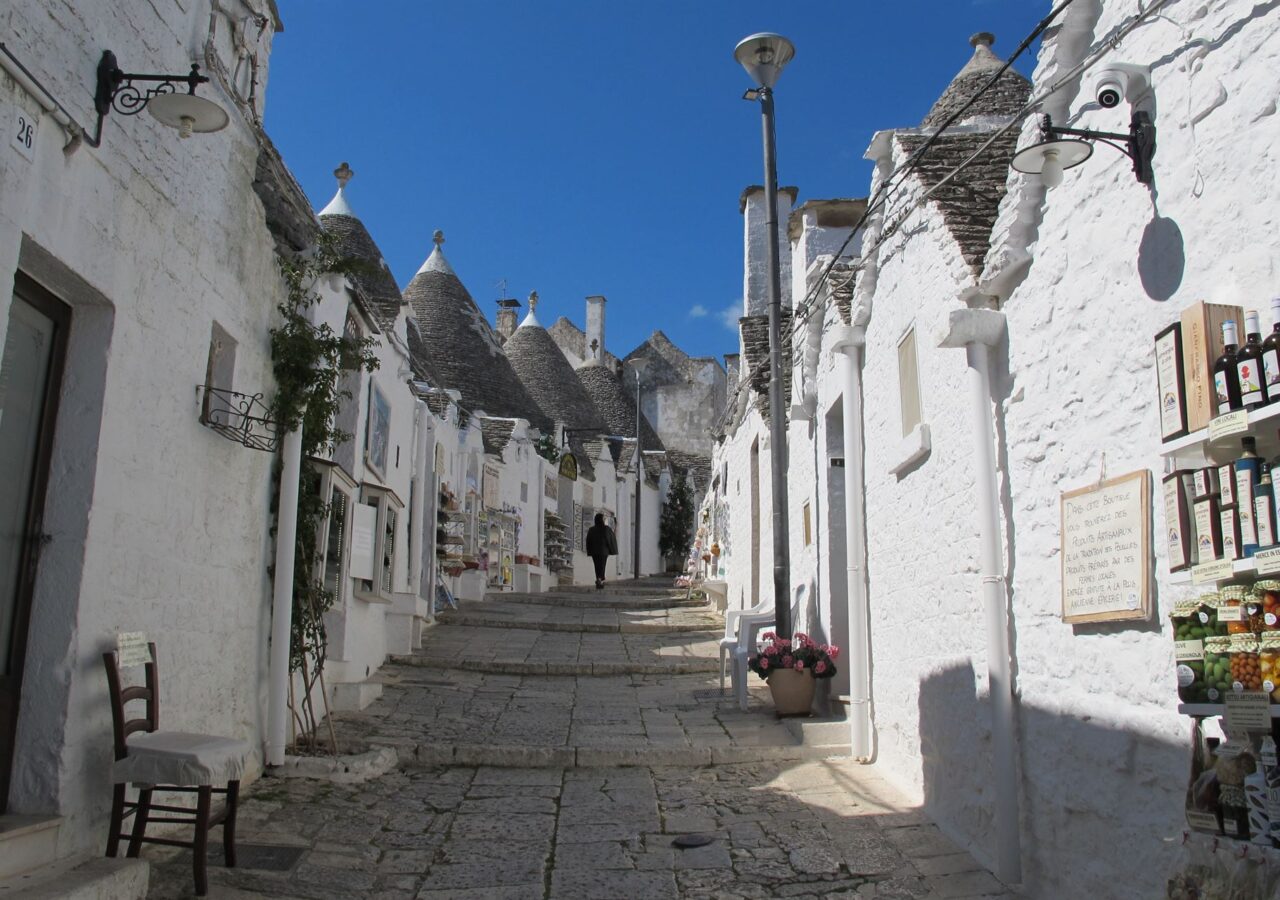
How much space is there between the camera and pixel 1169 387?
3434 millimetres

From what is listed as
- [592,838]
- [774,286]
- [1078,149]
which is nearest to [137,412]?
[592,838]

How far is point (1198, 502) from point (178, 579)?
453 centimetres

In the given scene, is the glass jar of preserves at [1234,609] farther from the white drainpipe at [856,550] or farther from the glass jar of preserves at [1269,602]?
the white drainpipe at [856,550]

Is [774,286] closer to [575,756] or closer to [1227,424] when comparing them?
[575,756]

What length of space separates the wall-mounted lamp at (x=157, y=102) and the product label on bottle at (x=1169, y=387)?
12.3ft

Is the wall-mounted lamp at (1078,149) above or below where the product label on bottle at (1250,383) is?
above

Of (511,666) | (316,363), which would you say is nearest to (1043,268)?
(316,363)

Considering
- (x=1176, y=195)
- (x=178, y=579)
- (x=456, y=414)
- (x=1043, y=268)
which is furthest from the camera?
(x=456, y=414)

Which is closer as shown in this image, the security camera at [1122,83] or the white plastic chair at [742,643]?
the security camera at [1122,83]

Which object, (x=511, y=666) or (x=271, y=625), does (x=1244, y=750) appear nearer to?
(x=271, y=625)

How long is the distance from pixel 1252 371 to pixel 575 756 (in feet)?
17.0

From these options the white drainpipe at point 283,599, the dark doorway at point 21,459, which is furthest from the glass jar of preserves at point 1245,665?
the white drainpipe at point 283,599

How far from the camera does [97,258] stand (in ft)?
14.1

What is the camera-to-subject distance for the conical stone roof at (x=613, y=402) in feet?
114
